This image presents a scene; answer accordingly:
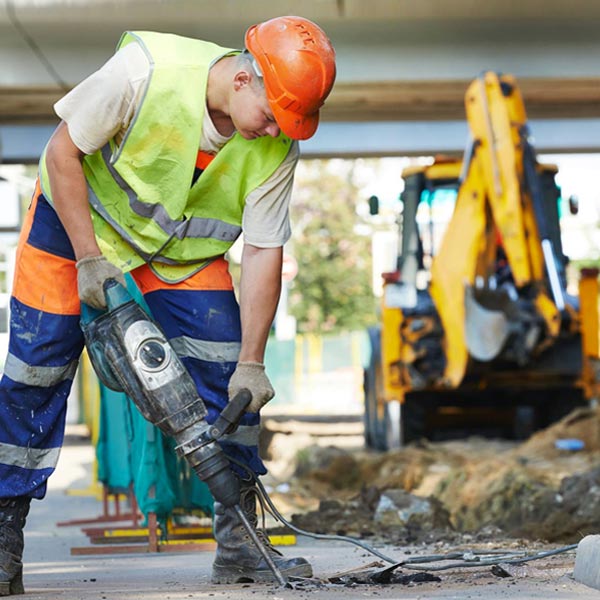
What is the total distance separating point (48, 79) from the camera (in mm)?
14625

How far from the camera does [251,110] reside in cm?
399

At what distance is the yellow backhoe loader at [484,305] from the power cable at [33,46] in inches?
175

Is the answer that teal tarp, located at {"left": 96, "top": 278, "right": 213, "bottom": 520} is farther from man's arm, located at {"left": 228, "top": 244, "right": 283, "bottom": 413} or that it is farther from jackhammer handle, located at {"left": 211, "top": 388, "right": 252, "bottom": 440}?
jackhammer handle, located at {"left": 211, "top": 388, "right": 252, "bottom": 440}

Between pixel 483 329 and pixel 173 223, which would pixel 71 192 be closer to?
pixel 173 223

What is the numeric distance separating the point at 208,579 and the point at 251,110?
1.63 meters

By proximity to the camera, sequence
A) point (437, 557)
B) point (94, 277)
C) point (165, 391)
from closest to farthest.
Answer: point (165, 391), point (94, 277), point (437, 557)

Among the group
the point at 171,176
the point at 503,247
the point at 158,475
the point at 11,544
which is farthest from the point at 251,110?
the point at 503,247

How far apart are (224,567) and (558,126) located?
14971mm

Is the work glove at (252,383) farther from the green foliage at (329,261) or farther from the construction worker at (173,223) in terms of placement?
the green foliage at (329,261)

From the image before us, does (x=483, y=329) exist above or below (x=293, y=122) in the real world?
below

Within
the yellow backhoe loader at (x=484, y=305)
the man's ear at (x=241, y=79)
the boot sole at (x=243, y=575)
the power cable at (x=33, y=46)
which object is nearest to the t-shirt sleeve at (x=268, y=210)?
the man's ear at (x=241, y=79)

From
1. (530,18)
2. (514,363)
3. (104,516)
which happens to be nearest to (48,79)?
(530,18)

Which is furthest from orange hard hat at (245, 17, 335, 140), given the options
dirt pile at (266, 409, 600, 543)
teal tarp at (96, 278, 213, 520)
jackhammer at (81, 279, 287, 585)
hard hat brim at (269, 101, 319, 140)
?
dirt pile at (266, 409, 600, 543)

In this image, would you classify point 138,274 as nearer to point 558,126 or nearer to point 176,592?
point 176,592
